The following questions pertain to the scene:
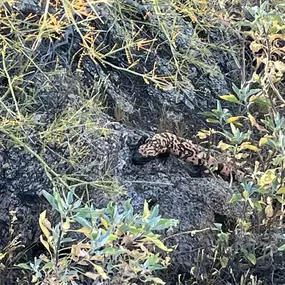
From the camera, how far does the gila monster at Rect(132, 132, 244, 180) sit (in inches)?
147

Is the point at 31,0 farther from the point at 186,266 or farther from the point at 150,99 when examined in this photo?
the point at 186,266

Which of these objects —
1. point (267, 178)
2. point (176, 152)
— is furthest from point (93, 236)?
point (176, 152)

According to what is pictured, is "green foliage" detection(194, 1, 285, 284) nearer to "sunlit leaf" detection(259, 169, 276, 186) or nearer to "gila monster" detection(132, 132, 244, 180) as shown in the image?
"sunlit leaf" detection(259, 169, 276, 186)

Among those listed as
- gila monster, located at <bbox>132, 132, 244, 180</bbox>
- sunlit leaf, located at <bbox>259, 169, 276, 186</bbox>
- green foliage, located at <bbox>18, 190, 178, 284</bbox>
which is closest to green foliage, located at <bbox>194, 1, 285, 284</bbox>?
sunlit leaf, located at <bbox>259, 169, 276, 186</bbox>

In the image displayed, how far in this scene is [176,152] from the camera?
13.3 ft

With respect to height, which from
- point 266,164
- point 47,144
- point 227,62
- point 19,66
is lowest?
point 227,62

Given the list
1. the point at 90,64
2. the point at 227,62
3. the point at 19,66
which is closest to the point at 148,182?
the point at 19,66

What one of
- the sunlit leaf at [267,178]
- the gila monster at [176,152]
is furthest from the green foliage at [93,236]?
the gila monster at [176,152]

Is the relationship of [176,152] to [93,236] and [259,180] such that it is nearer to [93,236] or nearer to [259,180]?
[259,180]

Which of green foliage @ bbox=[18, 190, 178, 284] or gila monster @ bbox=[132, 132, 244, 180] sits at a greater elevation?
green foliage @ bbox=[18, 190, 178, 284]

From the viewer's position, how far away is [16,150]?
336 centimetres

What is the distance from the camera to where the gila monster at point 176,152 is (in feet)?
12.3

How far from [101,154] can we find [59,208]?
145 centimetres

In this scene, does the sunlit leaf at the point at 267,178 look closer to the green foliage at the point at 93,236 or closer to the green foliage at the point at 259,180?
the green foliage at the point at 259,180
